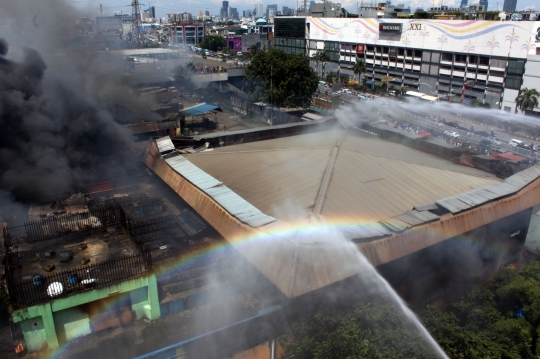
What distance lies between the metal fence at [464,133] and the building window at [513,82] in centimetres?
1033

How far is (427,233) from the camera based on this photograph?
9.36m

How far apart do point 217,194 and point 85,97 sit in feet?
46.0

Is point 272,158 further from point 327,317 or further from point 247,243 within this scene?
point 327,317

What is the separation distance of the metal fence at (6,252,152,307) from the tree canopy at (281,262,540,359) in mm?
4273

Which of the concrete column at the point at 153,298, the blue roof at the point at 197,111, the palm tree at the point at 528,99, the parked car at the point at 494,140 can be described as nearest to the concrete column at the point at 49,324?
the concrete column at the point at 153,298

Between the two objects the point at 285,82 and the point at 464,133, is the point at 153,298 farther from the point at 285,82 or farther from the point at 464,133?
the point at 285,82

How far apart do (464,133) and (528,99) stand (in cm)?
961

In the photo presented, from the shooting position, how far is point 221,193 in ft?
36.1

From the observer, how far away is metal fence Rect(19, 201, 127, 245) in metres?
11.9

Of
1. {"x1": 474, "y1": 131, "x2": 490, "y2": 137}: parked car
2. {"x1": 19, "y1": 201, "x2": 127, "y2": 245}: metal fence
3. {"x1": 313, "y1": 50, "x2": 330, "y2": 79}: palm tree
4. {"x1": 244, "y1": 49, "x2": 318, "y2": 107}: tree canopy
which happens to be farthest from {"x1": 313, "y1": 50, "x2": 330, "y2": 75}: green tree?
{"x1": 19, "y1": 201, "x2": 127, "y2": 245}: metal fence

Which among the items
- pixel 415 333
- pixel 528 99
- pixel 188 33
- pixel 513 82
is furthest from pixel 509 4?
pixel 415 333

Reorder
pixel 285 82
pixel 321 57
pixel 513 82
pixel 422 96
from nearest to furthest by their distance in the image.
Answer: pixel 285 82
pixel 513 82
pixel 422 96
pixel 321 57

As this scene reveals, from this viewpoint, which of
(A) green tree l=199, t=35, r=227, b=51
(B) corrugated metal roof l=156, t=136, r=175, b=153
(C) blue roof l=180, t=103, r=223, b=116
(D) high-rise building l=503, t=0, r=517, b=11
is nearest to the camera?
(B) corrugated metal roof l=156, t=136, r=175, b=153

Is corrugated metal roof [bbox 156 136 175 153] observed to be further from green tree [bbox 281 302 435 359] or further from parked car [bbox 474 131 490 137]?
parked car [bbox 474 131 490 137]
